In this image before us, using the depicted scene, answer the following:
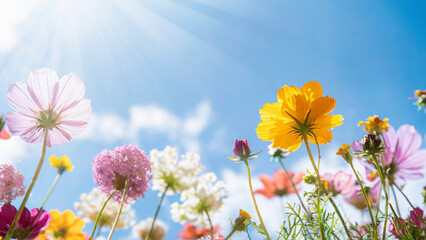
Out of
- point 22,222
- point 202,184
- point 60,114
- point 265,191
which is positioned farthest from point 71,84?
point 265,191

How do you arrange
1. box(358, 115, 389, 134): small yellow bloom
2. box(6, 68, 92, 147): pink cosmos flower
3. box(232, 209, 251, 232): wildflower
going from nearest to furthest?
1. box(6, 68, 92, 147): pink cosmos flower
2. box(232, 209, 251, 232): wildflower
3. box(358, 115, 389, 134): small yellow bloom

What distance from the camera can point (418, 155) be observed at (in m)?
0.96

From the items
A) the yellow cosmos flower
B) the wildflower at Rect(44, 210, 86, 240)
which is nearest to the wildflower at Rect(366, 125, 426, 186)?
the yellow cosmos flower

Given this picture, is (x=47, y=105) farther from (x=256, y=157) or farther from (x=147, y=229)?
(x=147, y=229)

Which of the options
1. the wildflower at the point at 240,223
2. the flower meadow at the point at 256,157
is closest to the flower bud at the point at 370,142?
the flower meadow at the point at 256,157

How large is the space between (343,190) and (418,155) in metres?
0.27

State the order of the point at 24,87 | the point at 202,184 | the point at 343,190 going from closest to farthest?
the point at 24,87, the point at 343,190, the point at 202,184

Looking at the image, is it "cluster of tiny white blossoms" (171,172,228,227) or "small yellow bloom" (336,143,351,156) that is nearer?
"small yellow bloom" (336,143,351,156)

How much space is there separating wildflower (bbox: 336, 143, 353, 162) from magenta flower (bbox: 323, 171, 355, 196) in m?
0.51

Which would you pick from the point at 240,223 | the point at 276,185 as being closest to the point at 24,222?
the point at 240,223

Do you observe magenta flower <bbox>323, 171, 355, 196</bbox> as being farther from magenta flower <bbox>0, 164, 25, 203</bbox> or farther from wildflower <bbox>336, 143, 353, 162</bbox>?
magenta flower <bbox>0, 164, 25, 203</bbox>

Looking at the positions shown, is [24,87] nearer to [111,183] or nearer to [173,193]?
[111,183]

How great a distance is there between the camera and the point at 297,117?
58 cm

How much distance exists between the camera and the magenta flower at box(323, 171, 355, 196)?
108 centimetres
